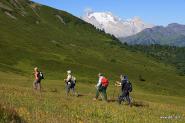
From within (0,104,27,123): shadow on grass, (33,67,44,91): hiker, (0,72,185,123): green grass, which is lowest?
(0,72,185,123): green grass

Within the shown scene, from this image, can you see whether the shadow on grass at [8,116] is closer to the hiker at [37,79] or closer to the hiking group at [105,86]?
the hiking group at [105,86]

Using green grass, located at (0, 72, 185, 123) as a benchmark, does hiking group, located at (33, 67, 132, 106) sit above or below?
above

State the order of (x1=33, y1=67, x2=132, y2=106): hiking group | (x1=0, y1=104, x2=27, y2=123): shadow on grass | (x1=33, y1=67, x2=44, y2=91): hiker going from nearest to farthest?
(x1=0, y1=104, x2=27, y2=123): shadow on grass → (x1=33, y1=67, x2=132, y2=106): hiking group → (x1=33, y1=67, x2=44, y2=91): hiker

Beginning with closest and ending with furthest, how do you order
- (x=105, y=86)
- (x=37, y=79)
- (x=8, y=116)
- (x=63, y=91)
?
(x=8, y=116), (x=105, y=86), (x=37, y=79), (x=63, y=91)

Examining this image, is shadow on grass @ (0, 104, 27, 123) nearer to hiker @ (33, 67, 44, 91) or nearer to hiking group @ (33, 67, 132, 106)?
hiking group @ (33, 67, 132, 106)

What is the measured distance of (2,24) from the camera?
190m

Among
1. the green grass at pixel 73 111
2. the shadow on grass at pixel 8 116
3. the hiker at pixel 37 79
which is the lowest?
the green grass at pixel 73 111

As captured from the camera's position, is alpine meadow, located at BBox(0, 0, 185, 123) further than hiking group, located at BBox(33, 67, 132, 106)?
No

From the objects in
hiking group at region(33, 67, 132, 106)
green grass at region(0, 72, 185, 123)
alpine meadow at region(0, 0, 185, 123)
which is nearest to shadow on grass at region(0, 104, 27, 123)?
alpine meadow at region(0, 0, 185, 123)

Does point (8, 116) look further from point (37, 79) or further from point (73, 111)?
A: point (37, 79)

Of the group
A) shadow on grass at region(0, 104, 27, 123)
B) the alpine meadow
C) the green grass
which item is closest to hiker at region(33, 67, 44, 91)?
the alpine meadow

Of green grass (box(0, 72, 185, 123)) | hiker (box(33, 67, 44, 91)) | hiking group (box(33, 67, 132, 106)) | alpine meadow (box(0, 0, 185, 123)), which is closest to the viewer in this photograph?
green grass (box(0, 72, 185, 123))

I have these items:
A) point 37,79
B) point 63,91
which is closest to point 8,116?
point 37,79

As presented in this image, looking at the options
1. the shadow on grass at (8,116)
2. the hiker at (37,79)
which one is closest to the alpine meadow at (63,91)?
the shadow on grass at (8,116)
